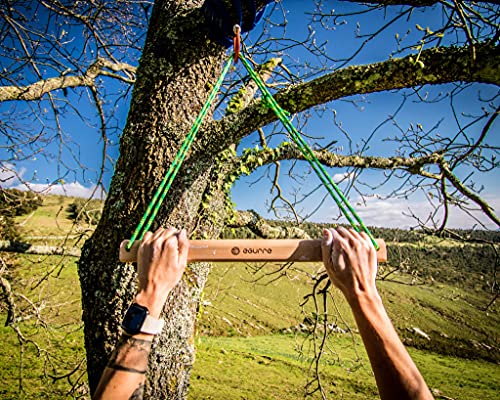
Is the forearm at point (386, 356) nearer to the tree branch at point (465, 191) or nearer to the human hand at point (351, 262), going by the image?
the human hand at point (351, 262)

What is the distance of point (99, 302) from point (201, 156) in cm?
114

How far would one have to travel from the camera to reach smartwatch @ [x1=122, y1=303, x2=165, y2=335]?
3.51 ft

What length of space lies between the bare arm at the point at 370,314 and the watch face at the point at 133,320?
2.25 ft

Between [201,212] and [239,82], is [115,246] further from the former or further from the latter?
[239,82]

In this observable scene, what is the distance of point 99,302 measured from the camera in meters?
A: 1.98

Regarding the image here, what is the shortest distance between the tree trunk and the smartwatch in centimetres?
93

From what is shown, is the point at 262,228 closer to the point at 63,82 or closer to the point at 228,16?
the point at 228,16

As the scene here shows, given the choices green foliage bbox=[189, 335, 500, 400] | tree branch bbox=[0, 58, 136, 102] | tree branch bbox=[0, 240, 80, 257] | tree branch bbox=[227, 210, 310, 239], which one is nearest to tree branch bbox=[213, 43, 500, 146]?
tree branch bbox=[227, 210, 310, 239]

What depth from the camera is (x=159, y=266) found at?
119 cm

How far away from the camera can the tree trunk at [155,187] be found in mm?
1958

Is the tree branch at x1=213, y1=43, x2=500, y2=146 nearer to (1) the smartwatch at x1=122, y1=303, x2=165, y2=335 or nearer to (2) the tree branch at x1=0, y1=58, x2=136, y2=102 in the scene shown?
(1) the smartwatch at x1=122, y1=303, x2=165, y2=335

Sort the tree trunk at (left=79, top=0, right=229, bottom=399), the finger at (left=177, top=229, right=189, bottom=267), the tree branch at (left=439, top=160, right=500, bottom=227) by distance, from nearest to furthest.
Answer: the finger at (left=177, top=229, right=189, bottom=267) < the tree trunk at (left=79, top=0, right=229, bottom=399) < the tree branch at (left=439, top=160, right=500, bottom=227)

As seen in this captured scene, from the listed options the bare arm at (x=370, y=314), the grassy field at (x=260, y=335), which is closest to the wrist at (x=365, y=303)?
the bare arm at (x=370, y=314)

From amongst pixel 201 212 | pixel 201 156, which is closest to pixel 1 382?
pixel 201 212
